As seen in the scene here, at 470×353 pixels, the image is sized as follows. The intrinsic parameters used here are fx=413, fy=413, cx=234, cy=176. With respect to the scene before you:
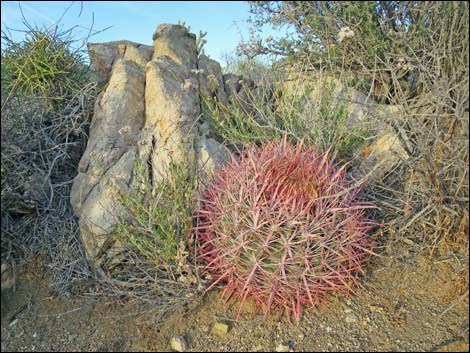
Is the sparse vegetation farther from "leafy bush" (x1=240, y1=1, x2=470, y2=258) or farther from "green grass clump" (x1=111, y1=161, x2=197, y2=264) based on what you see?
"leafy bush" (x1=240, y1=1, x2=470, y2=258)

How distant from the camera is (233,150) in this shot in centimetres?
390

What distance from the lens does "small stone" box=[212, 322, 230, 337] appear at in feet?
8.00

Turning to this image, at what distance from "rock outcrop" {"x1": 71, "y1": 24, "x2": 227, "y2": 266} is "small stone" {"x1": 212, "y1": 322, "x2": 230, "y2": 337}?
0.99 meters

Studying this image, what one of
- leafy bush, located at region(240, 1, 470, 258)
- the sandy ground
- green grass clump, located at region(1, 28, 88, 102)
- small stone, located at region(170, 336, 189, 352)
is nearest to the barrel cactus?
A: the sandy ground

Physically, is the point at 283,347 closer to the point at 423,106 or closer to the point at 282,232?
the point at 282,232

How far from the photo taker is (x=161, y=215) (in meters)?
2.69

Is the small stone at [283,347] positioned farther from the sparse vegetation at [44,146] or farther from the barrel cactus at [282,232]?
the sparse vegetation at [44,146]

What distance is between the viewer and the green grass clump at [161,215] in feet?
8.81

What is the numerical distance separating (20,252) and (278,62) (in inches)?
124

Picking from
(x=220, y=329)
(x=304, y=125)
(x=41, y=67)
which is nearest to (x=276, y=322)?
(x=220, y=329)

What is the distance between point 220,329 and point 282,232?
69cm

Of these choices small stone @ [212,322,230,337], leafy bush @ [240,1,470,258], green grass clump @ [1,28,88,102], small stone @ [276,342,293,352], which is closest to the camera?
small stone @ [276,342,293,352]

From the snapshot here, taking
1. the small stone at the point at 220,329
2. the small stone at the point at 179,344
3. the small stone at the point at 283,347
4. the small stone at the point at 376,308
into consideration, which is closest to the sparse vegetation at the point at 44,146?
the small stone at the point at 179,344

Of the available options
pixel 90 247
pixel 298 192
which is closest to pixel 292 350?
pixel 298 192
